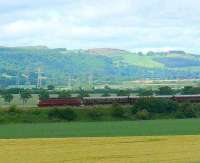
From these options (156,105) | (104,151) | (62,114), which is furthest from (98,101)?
(104,151)

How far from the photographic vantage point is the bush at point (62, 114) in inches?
3642

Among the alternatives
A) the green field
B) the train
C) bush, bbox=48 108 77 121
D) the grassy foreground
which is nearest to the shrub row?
bush, bbox=48 108 77 121

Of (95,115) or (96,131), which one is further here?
(95,115)

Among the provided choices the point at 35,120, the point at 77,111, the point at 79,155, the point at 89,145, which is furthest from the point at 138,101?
the point at 79,155

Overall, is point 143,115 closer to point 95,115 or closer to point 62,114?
point 95,115

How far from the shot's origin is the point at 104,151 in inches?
1560

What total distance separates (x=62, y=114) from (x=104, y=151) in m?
53.1

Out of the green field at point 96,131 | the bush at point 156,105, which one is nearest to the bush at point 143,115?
the bush at point 156,105

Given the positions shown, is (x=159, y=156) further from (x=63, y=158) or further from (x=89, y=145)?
(x=89, y=145)

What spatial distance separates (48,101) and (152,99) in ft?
52.3

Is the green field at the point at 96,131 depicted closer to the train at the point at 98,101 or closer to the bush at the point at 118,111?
the bush at the point at 118,111

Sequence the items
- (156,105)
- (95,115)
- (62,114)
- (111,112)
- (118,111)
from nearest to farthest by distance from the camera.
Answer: (62,114)
(95,115)
(111,112)
(118,111)
(156,105)

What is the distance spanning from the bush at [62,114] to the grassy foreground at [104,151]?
144ft

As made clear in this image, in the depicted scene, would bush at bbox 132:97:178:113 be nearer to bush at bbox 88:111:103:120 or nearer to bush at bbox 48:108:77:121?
bush at bbox 88:111:103:120
